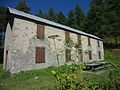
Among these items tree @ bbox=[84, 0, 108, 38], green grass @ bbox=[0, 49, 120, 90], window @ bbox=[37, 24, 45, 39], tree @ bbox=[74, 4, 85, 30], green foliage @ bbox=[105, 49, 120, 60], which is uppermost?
tree @ bbox=[74, 4, 85, 30]

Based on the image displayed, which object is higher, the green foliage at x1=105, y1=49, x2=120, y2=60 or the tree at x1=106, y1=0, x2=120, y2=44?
the tree at x1=106, y1=0, x2=120, y2=44

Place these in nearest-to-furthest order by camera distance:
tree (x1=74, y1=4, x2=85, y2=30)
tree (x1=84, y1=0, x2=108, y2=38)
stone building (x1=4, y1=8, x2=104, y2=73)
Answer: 1. stone building (x1=4, y1=8, x2=104, y2=73)
2. tree (x1=84, y1=0, x2=108, y2=38)
3. tree (x1=74, y1=4, x2=85, y2=30)

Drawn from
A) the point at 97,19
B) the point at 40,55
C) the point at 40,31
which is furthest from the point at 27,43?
the point at 97,19

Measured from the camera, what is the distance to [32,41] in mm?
9906

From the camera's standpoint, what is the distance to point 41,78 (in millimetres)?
7152

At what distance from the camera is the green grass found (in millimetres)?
2213

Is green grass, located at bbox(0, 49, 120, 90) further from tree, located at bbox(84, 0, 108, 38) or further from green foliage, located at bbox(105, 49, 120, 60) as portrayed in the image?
tree, located at bbox(84, 0, 108, 38)

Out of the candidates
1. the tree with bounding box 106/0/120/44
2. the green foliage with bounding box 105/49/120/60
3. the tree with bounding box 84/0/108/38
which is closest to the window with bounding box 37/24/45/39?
the green foliage with bounding box 105/49/120/60

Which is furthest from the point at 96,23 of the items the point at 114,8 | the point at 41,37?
the point at 41,37

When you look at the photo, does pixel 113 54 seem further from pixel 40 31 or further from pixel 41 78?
pixel 41 78

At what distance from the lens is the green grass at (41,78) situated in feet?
7.26

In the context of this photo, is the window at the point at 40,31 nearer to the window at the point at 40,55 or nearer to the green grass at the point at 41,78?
the window at the point at 40,55

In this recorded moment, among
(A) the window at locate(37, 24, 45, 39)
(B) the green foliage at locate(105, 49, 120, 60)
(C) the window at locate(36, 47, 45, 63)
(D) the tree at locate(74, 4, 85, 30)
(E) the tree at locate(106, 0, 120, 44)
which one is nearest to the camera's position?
(C) the window at locate(36, 47, 45, 63)

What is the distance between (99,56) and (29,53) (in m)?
16.5
